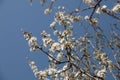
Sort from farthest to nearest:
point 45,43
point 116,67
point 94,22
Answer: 1. point 116,67
2. point 94,22
3. point 45,43

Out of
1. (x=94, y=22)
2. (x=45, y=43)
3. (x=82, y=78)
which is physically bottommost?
(x=82, y=78)

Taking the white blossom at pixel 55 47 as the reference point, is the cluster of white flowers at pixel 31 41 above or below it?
above

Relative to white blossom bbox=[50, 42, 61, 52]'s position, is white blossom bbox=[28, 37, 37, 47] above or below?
above

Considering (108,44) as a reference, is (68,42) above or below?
below

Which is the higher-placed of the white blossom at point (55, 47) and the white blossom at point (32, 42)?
the white blossom at point (32, 42)

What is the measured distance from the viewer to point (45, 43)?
17.5 feet

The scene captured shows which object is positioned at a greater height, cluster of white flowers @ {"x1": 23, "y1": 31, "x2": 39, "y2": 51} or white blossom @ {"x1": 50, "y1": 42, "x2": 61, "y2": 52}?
cluster of white flowers @ {"x1": 23, "y1": 31, "x2": 39, "y2": 51}

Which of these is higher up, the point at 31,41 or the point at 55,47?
the point at 31,41

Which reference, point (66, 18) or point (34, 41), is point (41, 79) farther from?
point (66, 18)

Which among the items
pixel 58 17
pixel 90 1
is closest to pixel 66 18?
pixel 58 17

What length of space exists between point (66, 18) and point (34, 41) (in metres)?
0.78

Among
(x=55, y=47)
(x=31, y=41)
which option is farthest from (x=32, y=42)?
(x=55, y=47)

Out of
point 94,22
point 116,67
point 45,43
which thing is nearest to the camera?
point 45,43

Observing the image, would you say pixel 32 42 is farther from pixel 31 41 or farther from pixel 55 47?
pixel 55 47
